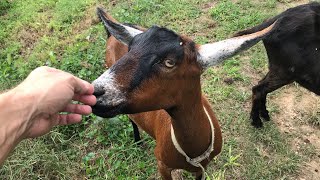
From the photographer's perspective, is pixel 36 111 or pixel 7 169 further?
pixel 7 169

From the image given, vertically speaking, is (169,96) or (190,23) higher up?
(169,96)

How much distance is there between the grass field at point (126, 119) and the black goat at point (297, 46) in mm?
673

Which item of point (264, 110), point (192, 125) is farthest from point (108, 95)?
point (264, 110)

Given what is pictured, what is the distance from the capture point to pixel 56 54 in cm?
616

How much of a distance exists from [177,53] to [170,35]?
0.14 meters

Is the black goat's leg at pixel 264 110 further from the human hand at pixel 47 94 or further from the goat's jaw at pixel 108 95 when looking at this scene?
the human hand at pixel 47 94

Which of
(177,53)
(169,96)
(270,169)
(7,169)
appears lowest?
(270,169)

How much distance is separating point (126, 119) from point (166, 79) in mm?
A: 2332

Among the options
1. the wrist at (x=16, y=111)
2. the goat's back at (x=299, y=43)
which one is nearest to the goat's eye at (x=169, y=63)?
the wrist at (x=16, y=111)

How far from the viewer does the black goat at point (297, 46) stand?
3930 millimetres

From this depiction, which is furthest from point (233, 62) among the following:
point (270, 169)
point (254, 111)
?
point (270, 169)

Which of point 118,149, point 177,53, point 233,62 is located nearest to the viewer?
point 177,53

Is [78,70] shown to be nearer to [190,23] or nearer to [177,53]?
[190,23]

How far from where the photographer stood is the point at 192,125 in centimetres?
277
